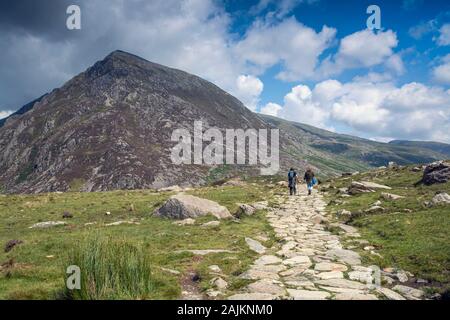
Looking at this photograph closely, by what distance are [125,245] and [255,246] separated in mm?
7116

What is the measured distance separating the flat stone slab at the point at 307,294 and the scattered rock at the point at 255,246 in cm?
512

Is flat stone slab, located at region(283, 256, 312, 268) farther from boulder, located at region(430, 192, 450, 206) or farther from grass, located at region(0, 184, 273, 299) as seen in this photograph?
boulder, located at region(430, 192, 450, 206)

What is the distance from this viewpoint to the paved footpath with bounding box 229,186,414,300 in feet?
32.6

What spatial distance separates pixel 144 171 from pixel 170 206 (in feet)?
464

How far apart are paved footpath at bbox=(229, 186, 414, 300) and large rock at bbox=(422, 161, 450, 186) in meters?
16.7

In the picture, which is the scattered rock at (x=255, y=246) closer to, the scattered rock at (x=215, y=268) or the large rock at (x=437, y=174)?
the scattered rock at (x=215, y=268)

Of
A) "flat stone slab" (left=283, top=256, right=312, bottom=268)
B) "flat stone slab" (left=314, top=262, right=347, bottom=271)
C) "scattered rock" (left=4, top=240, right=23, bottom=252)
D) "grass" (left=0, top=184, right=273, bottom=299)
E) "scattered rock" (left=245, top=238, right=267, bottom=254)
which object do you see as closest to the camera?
"grass" (left=0, top=184, right=273, bottom=299)

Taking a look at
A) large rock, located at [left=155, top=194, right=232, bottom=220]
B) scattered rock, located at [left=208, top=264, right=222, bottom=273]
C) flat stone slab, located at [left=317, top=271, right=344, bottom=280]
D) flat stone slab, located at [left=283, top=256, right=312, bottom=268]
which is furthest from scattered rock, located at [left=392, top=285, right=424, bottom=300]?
large rock, located at [left=155, top=194, right=232, bottom=220]

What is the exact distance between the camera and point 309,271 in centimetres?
1217

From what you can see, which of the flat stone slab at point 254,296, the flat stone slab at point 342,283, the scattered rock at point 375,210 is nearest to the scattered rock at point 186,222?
the scattered rock at point 375,210

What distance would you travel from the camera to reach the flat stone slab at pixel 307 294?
31.3ft

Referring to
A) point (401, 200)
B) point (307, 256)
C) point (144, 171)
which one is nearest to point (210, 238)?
point (307, 256)

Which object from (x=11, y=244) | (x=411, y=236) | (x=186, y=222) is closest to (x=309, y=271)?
(x=411, y=236)

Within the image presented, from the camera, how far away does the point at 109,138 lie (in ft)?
623
